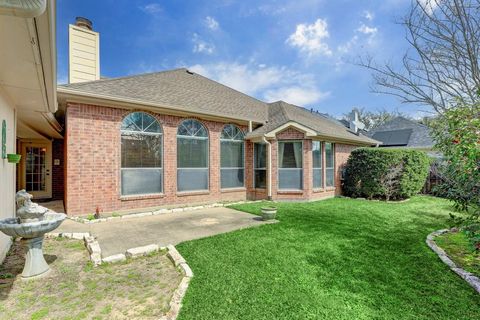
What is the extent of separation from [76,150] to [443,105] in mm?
10217

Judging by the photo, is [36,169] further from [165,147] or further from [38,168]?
[165,147]

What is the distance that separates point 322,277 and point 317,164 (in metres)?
8.37

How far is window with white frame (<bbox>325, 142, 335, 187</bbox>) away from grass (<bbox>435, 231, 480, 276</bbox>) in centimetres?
618

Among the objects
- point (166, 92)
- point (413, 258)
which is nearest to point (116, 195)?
point (166, 92)

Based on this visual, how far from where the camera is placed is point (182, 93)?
34.6 feet

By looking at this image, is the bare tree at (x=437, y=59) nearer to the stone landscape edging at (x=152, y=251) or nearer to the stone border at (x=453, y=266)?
the stone border at (x=453, y=266)

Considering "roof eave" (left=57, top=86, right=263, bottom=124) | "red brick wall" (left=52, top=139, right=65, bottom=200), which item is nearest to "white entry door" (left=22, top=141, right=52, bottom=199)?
"red brick wall" (left=52, top=139, right=65, bottom=200)

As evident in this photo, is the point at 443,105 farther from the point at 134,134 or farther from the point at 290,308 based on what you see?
the point at 134,134

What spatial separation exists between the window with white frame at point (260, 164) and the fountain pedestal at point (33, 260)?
8618 millimetres

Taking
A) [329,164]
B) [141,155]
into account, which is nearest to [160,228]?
[141,155]

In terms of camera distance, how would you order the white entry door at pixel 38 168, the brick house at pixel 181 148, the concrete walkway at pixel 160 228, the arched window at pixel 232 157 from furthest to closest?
1. the white entry door at pixel 38 168
2. the arched window at pixel 232 157
3. the brick house at pixel 181 148
4. the concrete walkway at pixel 160 228

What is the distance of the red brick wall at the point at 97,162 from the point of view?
7.45m

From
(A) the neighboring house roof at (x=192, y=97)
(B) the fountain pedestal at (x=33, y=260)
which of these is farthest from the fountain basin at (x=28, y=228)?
(A) the neighboring house roof at (x=192, y=97)

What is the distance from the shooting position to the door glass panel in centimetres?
1126
